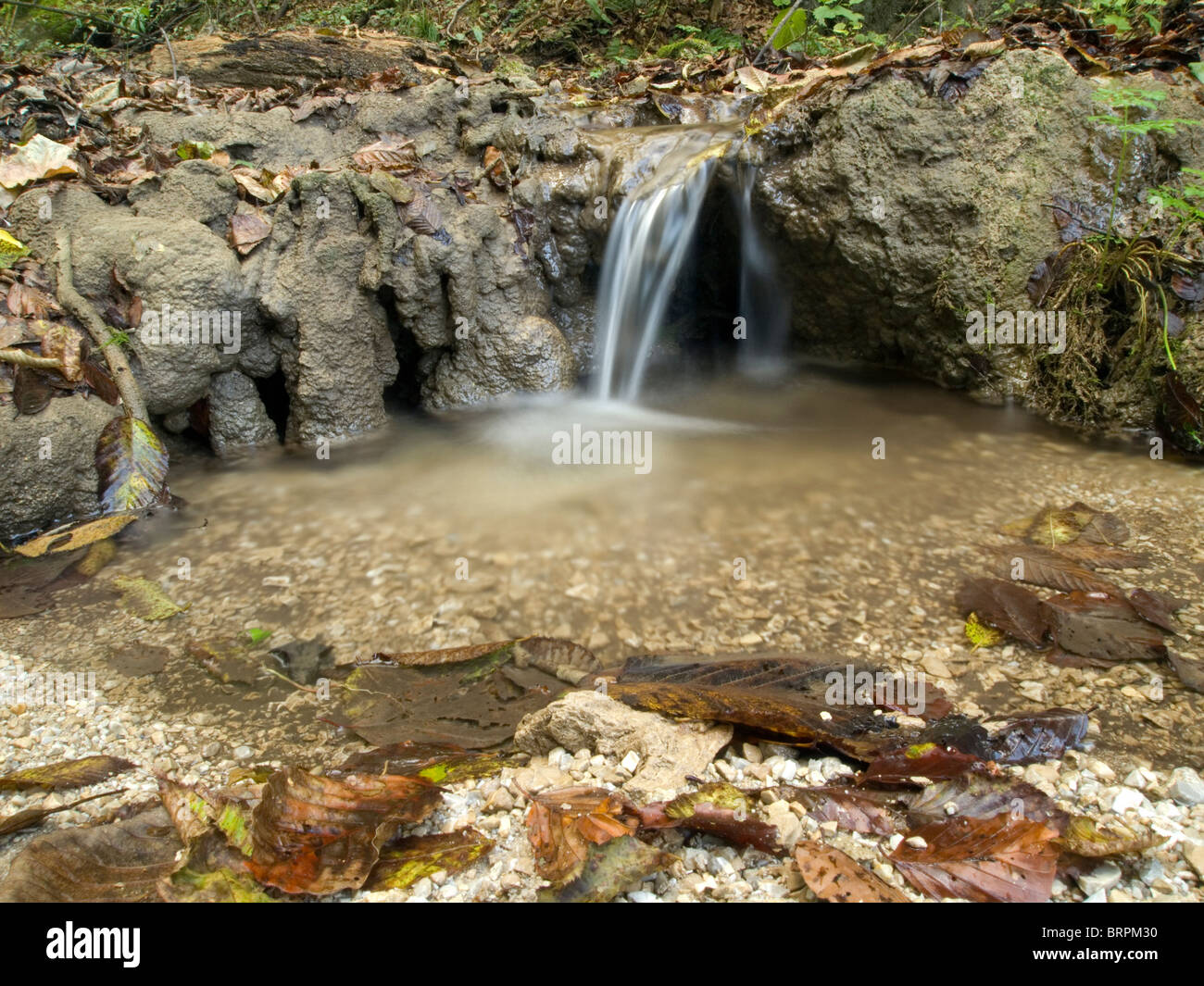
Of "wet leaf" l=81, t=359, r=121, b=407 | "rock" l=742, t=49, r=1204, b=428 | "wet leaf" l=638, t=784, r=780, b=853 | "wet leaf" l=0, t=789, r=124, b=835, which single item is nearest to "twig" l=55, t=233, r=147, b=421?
"wet leaf" l=81, t=359, r=121, b=407

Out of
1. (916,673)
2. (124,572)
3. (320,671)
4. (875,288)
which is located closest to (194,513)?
(124,572)

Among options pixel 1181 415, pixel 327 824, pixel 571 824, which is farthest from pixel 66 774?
pixel 1181 415

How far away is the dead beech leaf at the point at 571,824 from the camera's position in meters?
1.62

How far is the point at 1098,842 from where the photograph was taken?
165 cm

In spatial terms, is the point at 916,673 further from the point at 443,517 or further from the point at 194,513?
the point at 194,513

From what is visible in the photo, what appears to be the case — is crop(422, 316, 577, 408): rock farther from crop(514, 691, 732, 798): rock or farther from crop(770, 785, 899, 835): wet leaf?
crop(770, 785, 899, 835): wet leaf

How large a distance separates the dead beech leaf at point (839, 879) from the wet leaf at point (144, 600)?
263 cm

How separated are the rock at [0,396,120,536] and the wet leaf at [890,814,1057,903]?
3.99 metres

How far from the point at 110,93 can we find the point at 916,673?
656cm

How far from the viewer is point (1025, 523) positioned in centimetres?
349
